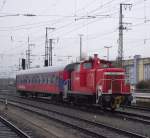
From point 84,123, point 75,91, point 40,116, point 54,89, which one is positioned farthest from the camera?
point 54,89

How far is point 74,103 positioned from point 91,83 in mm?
5865

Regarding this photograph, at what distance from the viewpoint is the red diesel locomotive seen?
26719 mm

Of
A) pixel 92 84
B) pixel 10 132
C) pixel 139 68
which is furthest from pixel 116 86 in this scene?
pixel 139 68

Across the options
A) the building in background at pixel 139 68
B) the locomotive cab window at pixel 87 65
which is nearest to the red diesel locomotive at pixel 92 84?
the locomotive cab window at pixel 87 65

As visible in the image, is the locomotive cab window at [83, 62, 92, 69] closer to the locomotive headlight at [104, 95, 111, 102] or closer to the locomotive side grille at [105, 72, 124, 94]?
the locomotive side grille at [105, 72, 124, 94]

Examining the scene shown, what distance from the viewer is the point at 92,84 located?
92.0ft

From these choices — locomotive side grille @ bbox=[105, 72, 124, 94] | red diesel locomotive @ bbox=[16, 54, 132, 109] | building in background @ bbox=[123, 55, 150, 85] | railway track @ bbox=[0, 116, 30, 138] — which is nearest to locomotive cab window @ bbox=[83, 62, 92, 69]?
red diesel locomotive @ bbox=[16, 54, 132, 109]

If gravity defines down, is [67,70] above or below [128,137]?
above

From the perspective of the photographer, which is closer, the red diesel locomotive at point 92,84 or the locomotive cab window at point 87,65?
the red diesel locomotive at point 92,84

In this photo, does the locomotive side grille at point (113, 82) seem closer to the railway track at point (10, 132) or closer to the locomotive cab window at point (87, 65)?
the locomotive cab window at point (87, 65)

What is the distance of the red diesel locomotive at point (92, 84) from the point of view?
26.7 meters

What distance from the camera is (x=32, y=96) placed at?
52562 millimetres

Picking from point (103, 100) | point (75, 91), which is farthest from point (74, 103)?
point (103, 100)

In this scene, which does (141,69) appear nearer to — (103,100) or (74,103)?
(74,103)
